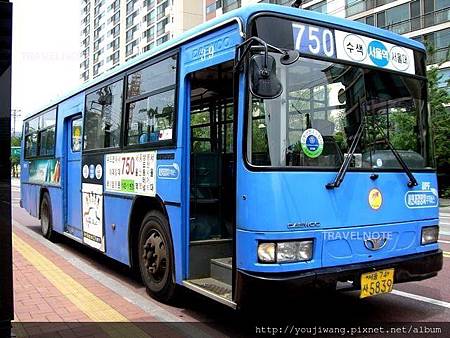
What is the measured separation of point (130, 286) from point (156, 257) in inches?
45.4

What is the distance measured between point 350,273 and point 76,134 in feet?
20.5

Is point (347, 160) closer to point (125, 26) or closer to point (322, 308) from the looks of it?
point (322, 308)

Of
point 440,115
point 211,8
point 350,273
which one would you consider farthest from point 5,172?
point 211,8

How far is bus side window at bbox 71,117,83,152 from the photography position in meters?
8.86

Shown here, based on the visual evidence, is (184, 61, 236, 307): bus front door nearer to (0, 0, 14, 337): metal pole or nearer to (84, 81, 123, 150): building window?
(84, 81, 123, 150): building window

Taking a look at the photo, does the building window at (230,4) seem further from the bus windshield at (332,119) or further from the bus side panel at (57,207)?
the bus windshield at (332,119)

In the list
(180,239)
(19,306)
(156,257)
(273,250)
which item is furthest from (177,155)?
(19,306)

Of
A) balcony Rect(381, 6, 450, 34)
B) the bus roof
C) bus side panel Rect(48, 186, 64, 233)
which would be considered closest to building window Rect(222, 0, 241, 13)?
balcony Rect(381, 6, 450, 34)

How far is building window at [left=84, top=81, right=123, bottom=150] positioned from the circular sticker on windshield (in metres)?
3.31

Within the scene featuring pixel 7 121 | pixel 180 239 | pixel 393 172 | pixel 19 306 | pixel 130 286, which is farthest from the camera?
pixel 130 286

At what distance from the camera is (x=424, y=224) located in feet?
16.9

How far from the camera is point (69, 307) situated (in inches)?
227

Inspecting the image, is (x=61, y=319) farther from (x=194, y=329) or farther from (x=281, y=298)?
(x=281, y=298)

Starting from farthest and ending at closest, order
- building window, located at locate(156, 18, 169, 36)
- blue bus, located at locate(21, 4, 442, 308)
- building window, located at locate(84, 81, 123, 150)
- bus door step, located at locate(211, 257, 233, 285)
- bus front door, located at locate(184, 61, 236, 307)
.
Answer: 1. building window, located at locate(156, 18, 169, 36)
2. building window, located at locate(84, 81, 123, 150)
3. bus front door, located at locate(184, 61, 236, 307)
4. bus door step, located at locate(211, 257, 233, 285)
5. blue bus, located at locate(21, 4, 442, 308)
